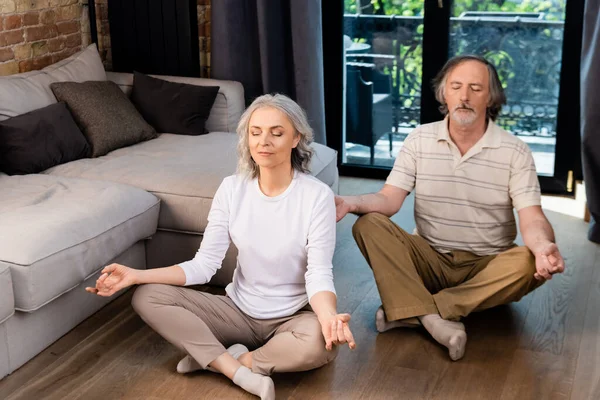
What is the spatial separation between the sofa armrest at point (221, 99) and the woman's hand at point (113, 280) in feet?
5.77

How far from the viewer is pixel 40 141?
11.5ft

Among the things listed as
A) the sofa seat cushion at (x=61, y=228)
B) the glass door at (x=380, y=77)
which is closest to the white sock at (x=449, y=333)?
the sofa seat cushion at (x=61, y=228)

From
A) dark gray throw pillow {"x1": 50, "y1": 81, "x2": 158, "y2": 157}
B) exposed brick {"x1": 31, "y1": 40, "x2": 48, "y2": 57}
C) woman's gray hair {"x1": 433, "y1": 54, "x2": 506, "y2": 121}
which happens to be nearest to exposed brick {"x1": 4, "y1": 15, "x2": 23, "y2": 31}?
exposed brick {"x1": 31, "y1": 40, "x2": 48, "y2": 57}

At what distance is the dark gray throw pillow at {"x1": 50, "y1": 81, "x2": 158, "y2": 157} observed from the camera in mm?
3744

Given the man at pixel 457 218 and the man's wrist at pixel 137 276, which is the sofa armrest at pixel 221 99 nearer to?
the man at pixel 457 218

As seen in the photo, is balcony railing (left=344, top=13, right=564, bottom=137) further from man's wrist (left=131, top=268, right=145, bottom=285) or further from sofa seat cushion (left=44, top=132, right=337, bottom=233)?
man's wrist (left=131, top=268, right=145, bottom=285)

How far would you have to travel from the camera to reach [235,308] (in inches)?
107

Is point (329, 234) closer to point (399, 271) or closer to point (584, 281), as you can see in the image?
point (399, 271)

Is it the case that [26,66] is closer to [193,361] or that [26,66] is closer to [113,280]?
[113,280]

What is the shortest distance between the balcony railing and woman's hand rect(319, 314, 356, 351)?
2.47 m

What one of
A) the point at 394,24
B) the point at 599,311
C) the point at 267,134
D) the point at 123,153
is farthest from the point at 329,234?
the point at 394,24

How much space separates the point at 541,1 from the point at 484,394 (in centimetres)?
242

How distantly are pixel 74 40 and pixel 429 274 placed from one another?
2.44m

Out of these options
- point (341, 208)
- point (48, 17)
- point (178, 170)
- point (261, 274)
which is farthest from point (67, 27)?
point (261, 274)
